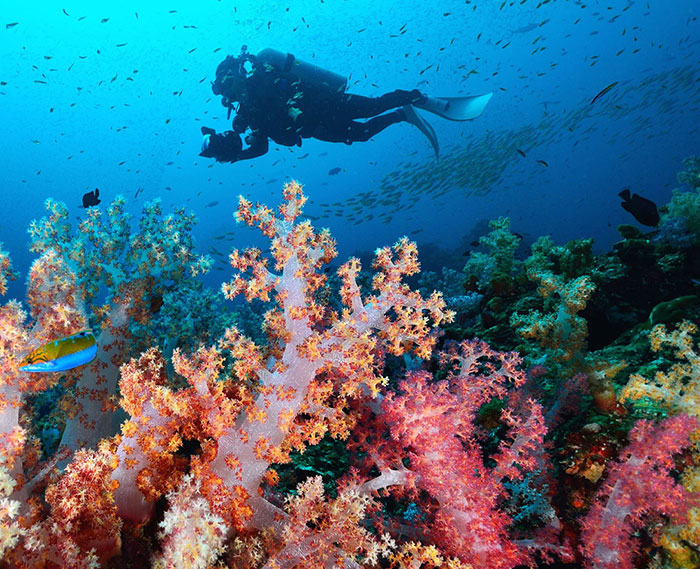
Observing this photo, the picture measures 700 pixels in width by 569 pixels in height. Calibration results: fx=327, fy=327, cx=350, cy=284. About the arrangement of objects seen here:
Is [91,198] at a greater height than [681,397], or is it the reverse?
[681,397]

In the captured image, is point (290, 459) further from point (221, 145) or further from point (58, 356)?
point (221, 145)

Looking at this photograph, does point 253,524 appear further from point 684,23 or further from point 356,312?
point 684,23

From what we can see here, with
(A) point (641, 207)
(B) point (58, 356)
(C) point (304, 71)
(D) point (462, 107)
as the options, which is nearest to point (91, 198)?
(B) point (58, 356)

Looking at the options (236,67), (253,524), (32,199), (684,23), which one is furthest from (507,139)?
(32,199)

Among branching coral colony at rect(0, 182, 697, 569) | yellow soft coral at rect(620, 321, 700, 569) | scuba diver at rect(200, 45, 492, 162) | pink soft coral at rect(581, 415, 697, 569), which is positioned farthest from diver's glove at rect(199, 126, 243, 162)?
pink soft coral at rect(581, 415, 697, 569)

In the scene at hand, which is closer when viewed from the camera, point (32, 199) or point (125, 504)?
point (125, 504)

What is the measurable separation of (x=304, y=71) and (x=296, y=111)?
1.74 meters

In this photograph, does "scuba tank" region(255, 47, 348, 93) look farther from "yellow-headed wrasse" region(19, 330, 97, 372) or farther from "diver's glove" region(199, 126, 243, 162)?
"yellow-headed wrasse" region(19, 330, 97, 372)

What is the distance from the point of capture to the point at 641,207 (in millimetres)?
5633

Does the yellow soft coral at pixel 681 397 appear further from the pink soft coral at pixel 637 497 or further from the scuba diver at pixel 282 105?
the scuba diver at pixel 282 105

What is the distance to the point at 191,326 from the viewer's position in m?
5.17

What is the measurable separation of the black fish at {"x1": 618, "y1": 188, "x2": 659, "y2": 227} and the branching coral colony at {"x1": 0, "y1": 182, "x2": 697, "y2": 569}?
4047 millimetres

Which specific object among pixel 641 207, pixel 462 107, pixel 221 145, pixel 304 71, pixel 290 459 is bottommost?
pixel 290 459

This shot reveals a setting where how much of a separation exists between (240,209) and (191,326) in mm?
3125
